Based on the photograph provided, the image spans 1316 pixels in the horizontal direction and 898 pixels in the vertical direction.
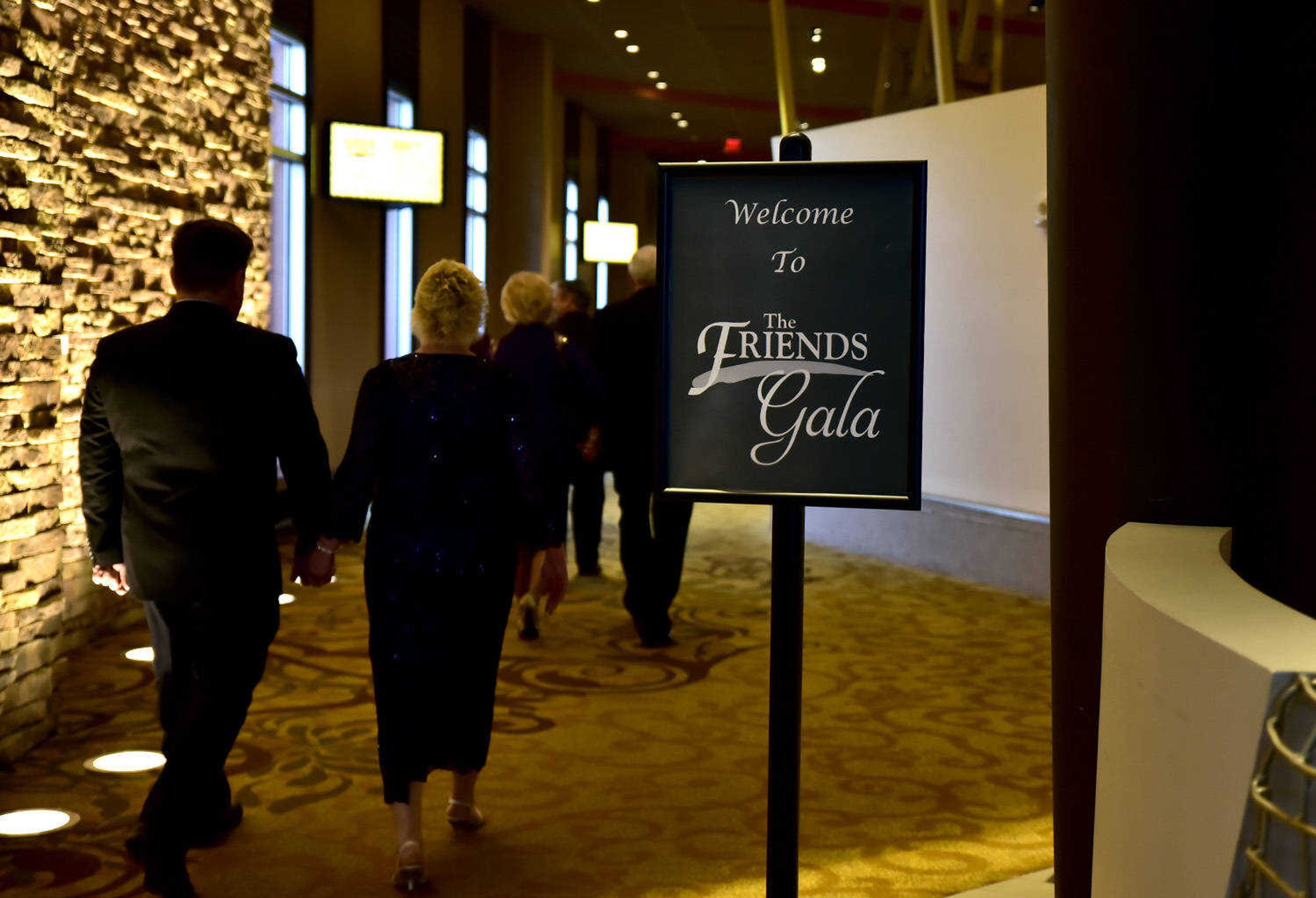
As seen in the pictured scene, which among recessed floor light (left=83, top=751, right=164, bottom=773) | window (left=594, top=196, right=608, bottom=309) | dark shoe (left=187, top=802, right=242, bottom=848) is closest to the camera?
dark shoe (left=187, top=802, right=242, bottom=848)

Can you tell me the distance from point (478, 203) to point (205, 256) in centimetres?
1111

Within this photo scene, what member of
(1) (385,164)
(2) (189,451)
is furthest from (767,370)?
(1) (385,164)

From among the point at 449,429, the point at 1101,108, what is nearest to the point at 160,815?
the point at 449,429

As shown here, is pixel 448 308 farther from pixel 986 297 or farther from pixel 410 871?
pixel 986 297

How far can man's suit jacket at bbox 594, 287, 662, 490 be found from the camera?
597cm

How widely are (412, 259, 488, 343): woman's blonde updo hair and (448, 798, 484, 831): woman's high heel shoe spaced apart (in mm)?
1178

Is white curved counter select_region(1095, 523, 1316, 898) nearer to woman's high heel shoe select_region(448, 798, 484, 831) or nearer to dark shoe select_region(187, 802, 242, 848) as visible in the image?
woman's high heel shoe select_region(448, 798, 484, 831)

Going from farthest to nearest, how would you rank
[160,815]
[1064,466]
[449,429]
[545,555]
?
[545,555] → [449,429] → [160,815] → [1064,466]

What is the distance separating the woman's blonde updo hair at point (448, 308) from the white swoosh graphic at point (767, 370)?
118 cm

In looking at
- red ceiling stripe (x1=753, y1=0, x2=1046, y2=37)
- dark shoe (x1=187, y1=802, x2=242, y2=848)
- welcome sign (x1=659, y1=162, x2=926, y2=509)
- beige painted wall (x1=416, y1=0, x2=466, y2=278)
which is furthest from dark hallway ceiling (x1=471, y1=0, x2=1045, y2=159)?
welcome sign (x1=659, y1=162, x2=926, y2=509)

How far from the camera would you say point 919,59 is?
10.6 metres

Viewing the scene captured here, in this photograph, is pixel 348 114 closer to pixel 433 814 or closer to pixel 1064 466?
pixel 433 814

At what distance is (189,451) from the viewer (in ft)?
10.5

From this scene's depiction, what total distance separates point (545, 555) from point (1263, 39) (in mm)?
2017
